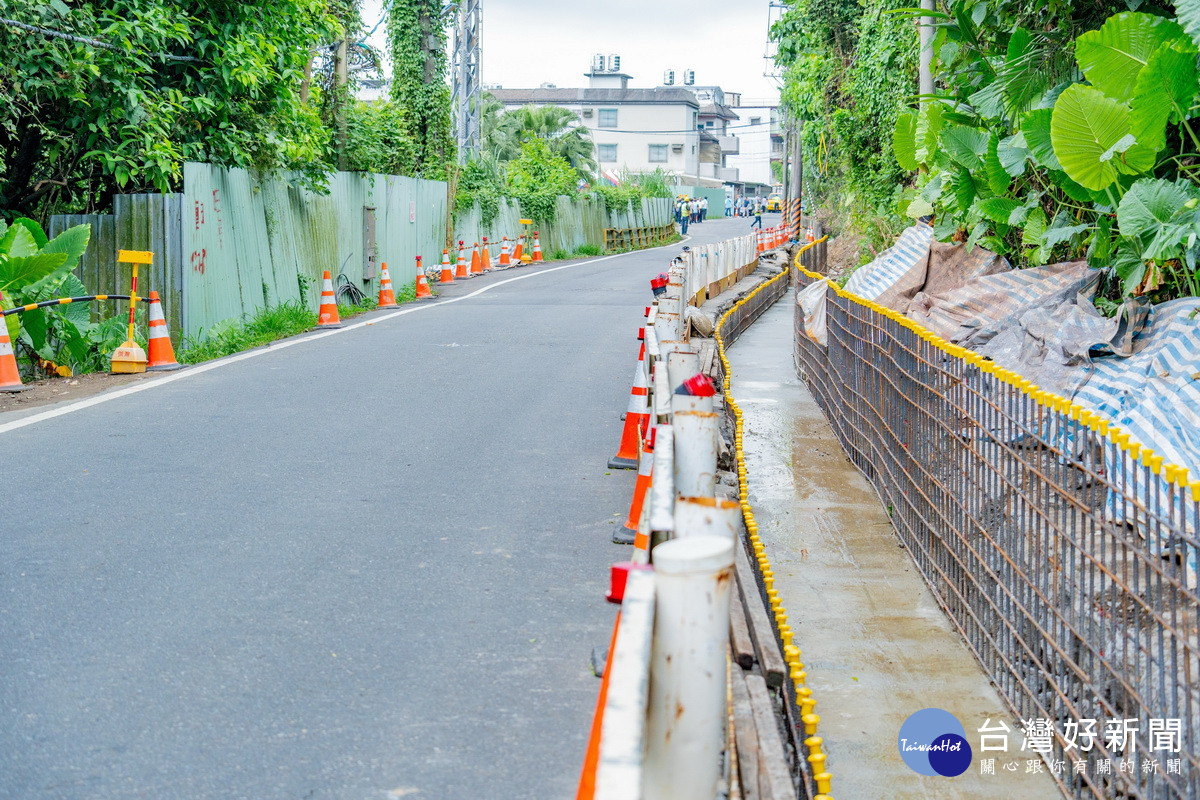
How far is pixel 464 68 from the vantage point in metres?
28.3

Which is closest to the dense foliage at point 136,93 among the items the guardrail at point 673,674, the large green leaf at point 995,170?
the large green leaf at point 995,170

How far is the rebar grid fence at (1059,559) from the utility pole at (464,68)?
2273cm

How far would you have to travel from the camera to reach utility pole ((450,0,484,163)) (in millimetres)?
27906

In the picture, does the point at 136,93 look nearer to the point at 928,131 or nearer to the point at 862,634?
the point at 928,131

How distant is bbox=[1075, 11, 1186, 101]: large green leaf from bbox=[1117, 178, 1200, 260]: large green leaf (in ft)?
2.02

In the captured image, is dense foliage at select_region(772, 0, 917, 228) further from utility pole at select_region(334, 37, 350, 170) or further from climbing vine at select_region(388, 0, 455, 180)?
utility pole at select_region(334, 37, 350, 170)

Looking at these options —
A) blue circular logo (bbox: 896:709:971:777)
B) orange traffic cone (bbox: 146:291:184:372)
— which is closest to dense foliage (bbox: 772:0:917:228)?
orange traffic cone (bbox: 146:291:184:372)

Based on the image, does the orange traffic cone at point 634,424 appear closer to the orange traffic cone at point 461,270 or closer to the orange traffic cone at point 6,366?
the orange traffic cone at point 6,366

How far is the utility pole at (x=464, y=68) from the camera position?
27.9 metres

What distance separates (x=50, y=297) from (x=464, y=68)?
1795cm

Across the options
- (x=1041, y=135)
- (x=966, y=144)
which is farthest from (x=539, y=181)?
(x=1041, y=135)

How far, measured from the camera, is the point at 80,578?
539 centimetres

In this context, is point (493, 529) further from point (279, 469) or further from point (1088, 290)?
point (1088, 290)

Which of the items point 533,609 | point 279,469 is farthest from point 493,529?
point 279,469
